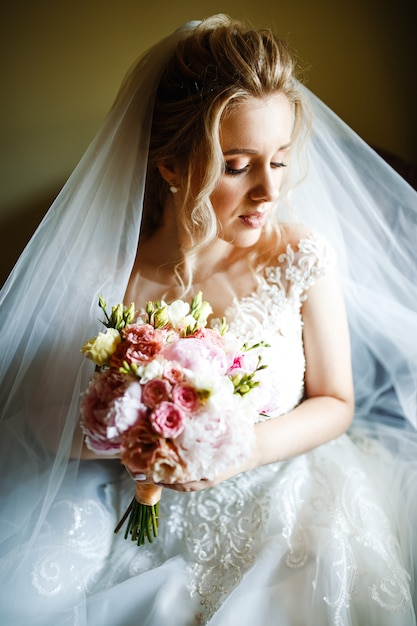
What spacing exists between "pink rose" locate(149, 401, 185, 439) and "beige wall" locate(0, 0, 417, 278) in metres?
1.14

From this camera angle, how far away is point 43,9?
149 centimetres

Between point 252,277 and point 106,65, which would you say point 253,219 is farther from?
point 106,65

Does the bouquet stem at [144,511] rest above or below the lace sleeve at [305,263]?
below

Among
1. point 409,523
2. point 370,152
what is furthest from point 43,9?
point 409,523

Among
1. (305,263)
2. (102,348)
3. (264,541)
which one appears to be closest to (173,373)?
(102,348)

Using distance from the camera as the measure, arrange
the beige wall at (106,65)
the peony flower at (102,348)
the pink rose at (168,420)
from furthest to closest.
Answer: the beige wall at (106,65), the peony flower at (102,348), the pink rose at (168,420)

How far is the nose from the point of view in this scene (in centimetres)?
106

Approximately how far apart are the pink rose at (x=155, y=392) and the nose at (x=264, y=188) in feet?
1.72

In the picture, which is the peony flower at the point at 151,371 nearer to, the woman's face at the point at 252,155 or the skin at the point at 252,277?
the skin at the point at 252,277

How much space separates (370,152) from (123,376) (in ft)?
2.92

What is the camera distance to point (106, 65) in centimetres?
154

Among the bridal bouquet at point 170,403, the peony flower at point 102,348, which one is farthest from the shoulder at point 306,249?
the peony flower at point 102,348

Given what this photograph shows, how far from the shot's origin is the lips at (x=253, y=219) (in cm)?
114

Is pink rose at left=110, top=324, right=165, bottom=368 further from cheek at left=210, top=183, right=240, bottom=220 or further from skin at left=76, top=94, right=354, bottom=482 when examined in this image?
cheek at left=210, top=183, right=240, bottom=220
